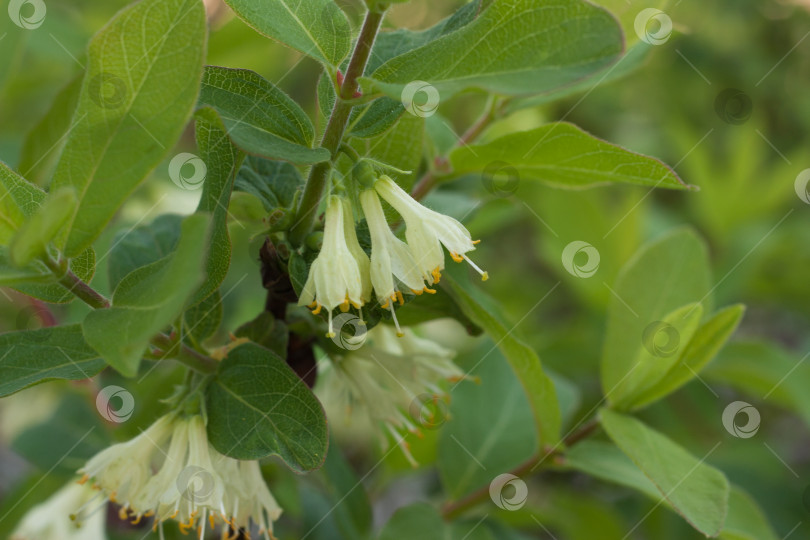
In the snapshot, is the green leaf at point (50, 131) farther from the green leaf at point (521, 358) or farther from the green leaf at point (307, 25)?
the green leaf at point (521, 358)

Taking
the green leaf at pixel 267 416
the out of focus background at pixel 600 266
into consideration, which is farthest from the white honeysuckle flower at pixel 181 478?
the out of focus background at pixel 600 266

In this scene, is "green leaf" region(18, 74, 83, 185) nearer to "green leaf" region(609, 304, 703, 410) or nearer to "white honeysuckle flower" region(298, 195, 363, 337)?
"white honeysuckle flower" region(298, 195, 363, 337)

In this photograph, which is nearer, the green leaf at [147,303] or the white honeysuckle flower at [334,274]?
the green leaf at [147,303]

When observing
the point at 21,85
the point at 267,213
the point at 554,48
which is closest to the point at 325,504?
the point at 267,213

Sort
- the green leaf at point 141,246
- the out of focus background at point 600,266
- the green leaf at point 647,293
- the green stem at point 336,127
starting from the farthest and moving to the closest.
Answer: the out of focus background at point 600,266, the green leaf at point 647,293, the green leaf at point 141,246, the green stem at point 336,127

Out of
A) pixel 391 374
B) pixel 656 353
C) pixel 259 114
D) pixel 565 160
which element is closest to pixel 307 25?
pixel 259 114

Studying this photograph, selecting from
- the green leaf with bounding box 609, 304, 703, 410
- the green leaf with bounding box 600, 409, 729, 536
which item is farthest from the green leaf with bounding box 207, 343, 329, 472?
the green leaf with bounding box 609, 304, 703, 410
